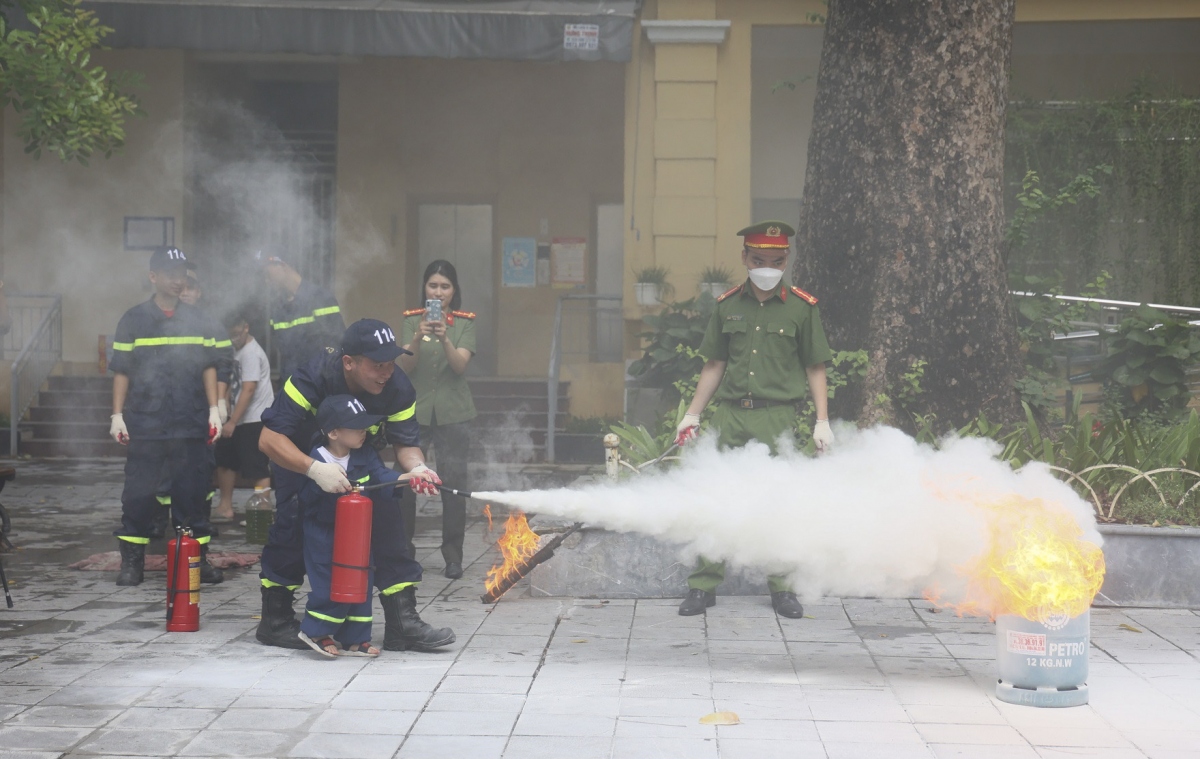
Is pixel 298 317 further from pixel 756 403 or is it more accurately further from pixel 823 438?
pixel 823 438

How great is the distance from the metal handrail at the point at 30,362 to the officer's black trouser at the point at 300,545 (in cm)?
875

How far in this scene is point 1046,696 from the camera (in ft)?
16.0

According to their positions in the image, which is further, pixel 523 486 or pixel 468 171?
pixel 468 171

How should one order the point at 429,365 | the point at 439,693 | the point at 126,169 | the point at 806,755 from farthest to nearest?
1. the point at 126,169
2. the point at 429,365
3. the point at 439,693
4. the point at 806,755

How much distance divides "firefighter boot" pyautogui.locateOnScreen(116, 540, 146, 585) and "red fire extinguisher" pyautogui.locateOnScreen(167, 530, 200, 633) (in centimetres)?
133

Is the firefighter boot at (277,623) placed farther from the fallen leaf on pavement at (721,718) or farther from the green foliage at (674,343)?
the green foliage at (674,343)

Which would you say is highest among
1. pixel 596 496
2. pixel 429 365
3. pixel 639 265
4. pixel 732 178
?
pixel 732 178

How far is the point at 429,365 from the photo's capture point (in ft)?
25.2

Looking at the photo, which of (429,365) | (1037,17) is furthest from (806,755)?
(1037,17)

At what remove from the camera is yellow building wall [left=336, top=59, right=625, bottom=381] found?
16297 millimetres

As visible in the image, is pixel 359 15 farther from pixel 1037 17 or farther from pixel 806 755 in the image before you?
pixel 806 755

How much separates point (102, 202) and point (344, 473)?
11.4 metres

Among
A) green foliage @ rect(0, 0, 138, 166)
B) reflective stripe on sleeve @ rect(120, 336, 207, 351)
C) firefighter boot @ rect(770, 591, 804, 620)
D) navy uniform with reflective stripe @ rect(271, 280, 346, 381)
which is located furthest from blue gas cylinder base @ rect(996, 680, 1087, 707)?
green foliage @ rect(0, 0, 138, 166)

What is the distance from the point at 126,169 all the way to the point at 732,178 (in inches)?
305
